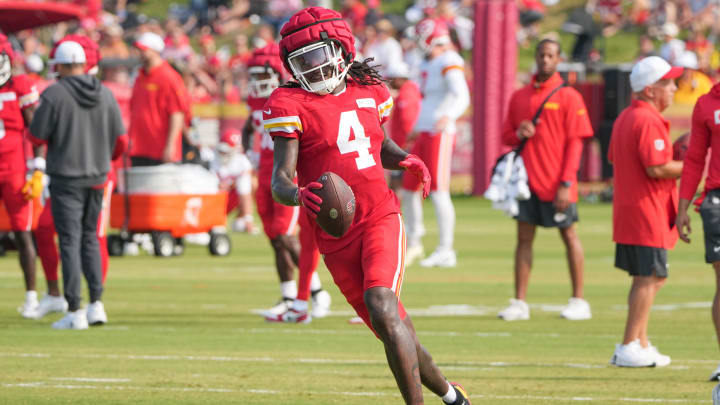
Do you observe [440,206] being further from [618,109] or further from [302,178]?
[618,109]

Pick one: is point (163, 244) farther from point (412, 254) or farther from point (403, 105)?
point (403, 105)

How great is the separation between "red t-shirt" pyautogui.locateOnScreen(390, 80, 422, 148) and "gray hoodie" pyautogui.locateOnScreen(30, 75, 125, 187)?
17.1 ft

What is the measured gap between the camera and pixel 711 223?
7.50 meters

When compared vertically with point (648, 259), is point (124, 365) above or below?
below

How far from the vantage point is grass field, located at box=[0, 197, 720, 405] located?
759 centimetres

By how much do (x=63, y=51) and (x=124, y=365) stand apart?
2.82 m

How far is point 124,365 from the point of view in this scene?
8539 millimetres

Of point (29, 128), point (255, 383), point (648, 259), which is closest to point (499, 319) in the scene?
point (648, 259)

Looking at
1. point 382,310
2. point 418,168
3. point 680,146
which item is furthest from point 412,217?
point 382,310

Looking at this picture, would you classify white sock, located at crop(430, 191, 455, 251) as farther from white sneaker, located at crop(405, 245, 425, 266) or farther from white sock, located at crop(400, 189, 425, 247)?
white sock, located at crop(400, 189, 425, 247)

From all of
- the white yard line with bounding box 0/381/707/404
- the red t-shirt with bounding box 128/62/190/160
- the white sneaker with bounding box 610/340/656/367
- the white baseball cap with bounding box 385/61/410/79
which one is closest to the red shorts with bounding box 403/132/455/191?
the white baseball cap with bounding box 385/61/410/79

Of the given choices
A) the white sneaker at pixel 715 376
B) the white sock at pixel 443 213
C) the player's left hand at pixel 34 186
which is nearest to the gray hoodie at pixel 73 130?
the player's left hand at pixel 34 186

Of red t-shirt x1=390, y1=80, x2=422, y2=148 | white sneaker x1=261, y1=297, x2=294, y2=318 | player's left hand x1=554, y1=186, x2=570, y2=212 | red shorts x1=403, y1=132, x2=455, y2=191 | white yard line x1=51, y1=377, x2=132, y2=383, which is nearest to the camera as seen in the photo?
white yard line x1=51, y1=377, x2=132, y2=383

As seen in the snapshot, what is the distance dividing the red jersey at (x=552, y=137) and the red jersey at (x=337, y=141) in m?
4.32
